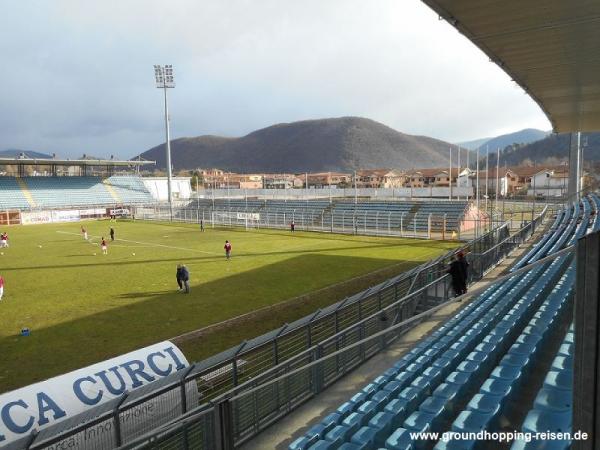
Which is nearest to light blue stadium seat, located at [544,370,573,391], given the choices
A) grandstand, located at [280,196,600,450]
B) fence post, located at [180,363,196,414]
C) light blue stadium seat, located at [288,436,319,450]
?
grandstand, located at [280,196,600,450]

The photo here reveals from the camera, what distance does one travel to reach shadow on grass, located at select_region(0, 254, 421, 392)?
11266mm

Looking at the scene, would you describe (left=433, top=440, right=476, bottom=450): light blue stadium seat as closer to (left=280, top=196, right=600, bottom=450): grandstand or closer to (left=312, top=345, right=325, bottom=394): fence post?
(left=280, top=196, right=600, bottom=450): grandstand

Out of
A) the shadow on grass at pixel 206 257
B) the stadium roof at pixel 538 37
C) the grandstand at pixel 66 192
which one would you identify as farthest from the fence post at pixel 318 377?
the grandstand at pixel 66 192

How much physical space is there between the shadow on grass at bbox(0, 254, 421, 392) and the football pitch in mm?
37

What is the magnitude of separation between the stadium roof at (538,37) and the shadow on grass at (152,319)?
9.61 m

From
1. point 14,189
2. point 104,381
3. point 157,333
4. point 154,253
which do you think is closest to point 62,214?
point 14,189

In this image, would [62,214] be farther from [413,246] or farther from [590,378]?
[590,378]

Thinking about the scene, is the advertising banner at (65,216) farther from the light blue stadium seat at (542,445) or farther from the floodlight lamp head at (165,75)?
the light blue stadium seat at (542,445)

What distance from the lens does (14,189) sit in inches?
2453

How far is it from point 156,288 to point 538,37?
16.9 metres

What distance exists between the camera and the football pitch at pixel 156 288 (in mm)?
12305

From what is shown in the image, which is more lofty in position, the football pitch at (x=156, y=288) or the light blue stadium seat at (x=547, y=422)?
the light blue stadium seat at (x=547, y=422)

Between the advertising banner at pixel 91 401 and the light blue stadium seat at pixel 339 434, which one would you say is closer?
the light blue stadium seat at pixel 339 434

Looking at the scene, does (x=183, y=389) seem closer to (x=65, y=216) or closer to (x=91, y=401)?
(x=91, y=401)
